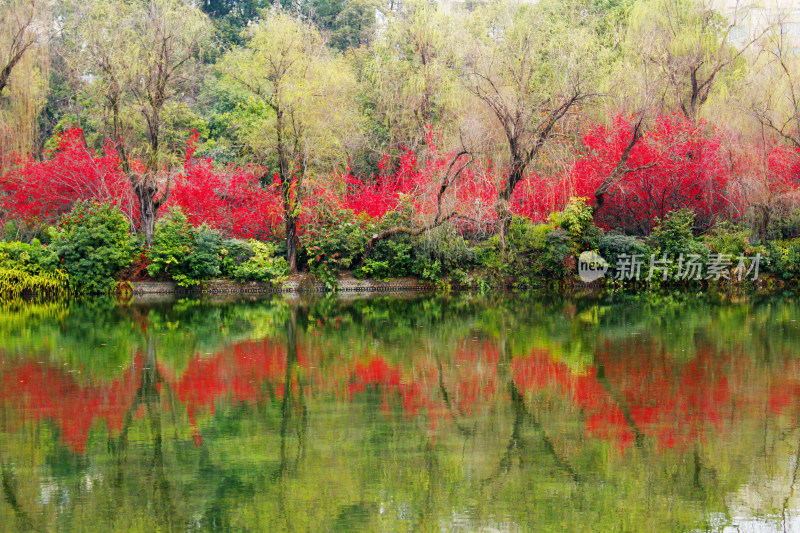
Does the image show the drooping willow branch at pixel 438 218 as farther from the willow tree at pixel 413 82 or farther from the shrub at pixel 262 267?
the willow tree at pixel 413 82

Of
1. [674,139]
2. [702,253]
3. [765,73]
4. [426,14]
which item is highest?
[426,14]

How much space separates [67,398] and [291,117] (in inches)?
540

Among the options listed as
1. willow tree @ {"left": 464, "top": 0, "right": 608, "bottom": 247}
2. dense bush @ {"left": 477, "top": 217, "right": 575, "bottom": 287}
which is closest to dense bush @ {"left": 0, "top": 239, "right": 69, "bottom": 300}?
dense bush @ {"left": 477, "top": 217, "right": 575, "bottom": 287}

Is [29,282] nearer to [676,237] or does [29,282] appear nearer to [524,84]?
[524,84]

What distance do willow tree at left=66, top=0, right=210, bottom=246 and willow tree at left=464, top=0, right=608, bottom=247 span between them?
24.4ft

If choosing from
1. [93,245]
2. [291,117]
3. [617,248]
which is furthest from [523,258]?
[93,245]

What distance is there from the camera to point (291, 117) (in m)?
21.1

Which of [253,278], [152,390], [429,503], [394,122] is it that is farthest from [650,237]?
[429,503]

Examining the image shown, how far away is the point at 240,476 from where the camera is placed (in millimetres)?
5863

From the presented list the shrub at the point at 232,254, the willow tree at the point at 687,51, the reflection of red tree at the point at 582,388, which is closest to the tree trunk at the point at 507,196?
the willow tree at the point at 687,51

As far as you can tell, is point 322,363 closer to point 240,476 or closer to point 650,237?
point 240,476

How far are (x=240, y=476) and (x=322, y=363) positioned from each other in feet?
15.1

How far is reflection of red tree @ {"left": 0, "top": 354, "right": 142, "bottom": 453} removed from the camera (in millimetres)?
7363

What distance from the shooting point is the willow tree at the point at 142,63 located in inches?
808
